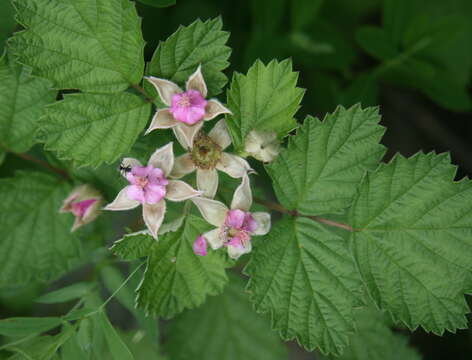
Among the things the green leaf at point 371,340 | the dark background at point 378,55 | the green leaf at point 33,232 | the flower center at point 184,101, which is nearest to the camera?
the flower center at point 184,101

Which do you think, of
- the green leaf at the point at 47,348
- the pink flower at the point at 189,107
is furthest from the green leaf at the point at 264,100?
the green leaf at the point at 47,348

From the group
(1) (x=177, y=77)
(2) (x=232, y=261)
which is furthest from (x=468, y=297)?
(1) (x=177, y=77)

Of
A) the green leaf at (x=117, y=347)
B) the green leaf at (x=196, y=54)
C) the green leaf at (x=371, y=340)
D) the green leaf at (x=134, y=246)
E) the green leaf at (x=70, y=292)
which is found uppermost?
the green leaf at (x=196, y=54)

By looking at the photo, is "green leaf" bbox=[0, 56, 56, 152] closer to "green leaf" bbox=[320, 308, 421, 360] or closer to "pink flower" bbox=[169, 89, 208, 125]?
"pink flower" bbox=[169, 89, 208, 125]

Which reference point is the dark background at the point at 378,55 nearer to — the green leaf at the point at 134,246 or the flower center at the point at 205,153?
the flower center at the point at 205,153

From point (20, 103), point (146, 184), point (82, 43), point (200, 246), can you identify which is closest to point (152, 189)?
point (146, 184)

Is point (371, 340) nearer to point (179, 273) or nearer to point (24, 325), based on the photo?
point (179, 273)

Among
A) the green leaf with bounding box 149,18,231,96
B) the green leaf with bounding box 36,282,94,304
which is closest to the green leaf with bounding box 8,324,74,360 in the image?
the green leaf with bounding box 36,282,94,304
